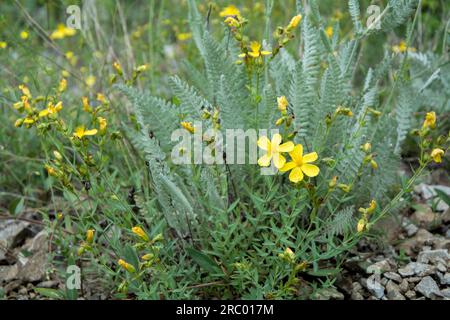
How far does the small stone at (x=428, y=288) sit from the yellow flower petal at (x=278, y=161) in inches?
26.0

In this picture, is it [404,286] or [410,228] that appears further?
[410,228]

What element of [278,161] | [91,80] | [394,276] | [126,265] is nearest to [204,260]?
[126,265]

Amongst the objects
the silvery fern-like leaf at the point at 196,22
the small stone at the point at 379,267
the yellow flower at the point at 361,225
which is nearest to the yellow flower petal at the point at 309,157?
the yellow flower at the point at 361,225

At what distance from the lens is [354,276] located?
1.96 m

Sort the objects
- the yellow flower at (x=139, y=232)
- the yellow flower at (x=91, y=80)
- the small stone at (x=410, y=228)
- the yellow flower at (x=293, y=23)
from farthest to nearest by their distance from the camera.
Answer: the yellow flower at (x=91, y=80)
the small stone at (x=410, y=228)
the yellow flower at (x=293, y=23)
the yellow flower at (x=139, y=232)

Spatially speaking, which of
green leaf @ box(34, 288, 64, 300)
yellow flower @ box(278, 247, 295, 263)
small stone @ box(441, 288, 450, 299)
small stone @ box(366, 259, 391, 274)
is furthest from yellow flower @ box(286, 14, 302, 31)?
green leaf @ box(34, 288, 64, 300)

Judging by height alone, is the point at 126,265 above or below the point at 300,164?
below

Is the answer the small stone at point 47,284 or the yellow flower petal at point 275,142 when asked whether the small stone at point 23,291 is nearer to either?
the small stone at point 47,284

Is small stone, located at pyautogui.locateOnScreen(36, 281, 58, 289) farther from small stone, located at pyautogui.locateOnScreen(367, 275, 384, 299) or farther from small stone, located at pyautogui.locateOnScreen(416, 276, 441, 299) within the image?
small stone, located at pyautogui.locateOnScreen(416, 276, 441, 299)

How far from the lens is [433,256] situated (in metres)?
1.92

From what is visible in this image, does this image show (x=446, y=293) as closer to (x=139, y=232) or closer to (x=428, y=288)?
(x=428, y=288)

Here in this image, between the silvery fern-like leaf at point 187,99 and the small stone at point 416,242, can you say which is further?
the small stone at point 416,242

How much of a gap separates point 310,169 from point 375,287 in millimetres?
541

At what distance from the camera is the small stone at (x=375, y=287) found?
1838 mm
